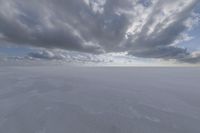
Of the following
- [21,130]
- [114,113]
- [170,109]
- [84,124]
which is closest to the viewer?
[21,130]

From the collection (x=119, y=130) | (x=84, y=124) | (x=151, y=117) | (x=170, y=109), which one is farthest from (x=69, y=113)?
(x=170, y=109)

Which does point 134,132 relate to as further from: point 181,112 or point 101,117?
point 181,112

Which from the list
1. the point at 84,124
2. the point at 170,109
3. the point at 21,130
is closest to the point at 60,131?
the point at 84,124

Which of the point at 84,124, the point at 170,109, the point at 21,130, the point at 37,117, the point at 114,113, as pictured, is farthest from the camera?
the point at 170,109

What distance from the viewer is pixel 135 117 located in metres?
11.5

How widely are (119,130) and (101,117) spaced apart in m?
2.54

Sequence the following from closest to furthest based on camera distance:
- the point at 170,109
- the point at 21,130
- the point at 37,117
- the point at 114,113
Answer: the point at 21,130, the point at 37,117, the point at 114,113, the point at 170,109

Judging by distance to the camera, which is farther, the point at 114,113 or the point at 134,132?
the point at 114,113

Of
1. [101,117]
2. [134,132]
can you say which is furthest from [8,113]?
[134,132]

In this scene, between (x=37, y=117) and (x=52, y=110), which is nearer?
(x=37, y=117)

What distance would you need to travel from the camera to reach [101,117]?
37.6ft

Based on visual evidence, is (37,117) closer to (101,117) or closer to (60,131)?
(60,131)

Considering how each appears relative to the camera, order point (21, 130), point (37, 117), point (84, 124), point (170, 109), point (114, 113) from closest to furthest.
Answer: point (21, 130)
point (84, 124)
point (37, 117)
point (114, 113)
point (170, 109)

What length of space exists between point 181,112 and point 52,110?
1423cm
